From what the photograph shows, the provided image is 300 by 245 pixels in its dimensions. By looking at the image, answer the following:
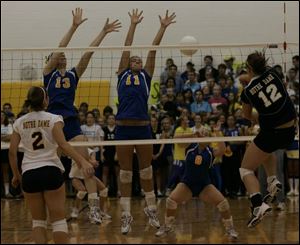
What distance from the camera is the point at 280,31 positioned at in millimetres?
17266

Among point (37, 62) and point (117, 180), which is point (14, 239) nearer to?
point (117, 180)

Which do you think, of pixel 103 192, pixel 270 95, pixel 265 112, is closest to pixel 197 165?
pixel 103 192

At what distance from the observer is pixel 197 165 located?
11359mm

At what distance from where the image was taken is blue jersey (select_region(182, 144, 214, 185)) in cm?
1130

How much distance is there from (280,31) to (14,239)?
8.74 m

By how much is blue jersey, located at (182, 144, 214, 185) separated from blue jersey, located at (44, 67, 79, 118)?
259cm

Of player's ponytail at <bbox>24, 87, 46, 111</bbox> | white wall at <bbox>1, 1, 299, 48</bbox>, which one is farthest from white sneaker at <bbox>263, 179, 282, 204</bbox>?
white wall at <bbox>1, 1, 299, 48</bbox>

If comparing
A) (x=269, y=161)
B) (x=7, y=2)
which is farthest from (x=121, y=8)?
(x=269, y=161)

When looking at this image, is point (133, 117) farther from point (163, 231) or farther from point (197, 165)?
point (163, 231)

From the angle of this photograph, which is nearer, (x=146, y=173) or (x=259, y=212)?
(x=259, y=212)

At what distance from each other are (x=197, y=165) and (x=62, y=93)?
291 cm

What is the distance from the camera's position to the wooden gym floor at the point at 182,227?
37.9ft

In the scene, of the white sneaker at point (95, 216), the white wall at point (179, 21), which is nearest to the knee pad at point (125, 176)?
the white sneaker at point (95, 216)

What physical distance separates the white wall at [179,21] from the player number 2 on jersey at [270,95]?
29.2 feet
